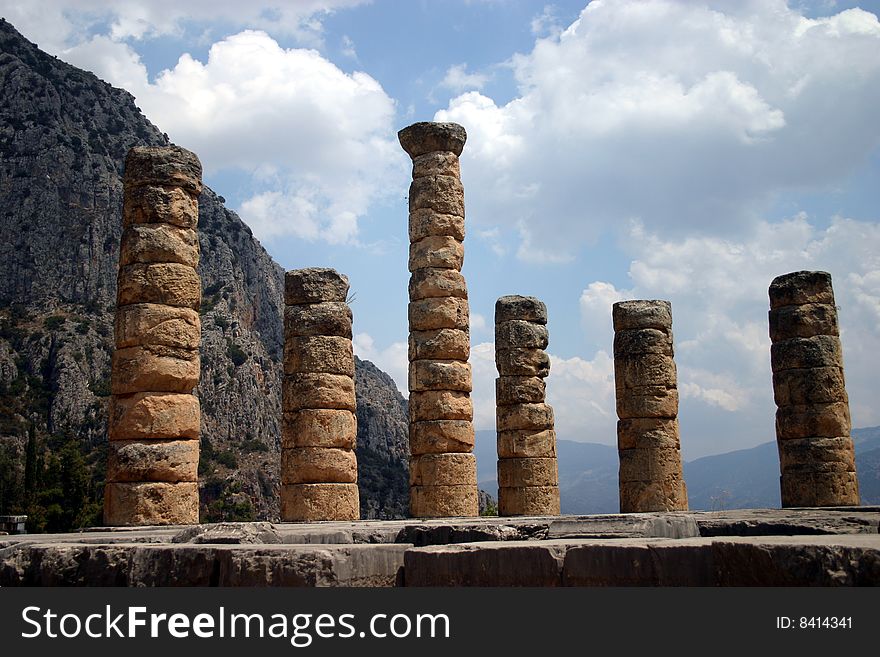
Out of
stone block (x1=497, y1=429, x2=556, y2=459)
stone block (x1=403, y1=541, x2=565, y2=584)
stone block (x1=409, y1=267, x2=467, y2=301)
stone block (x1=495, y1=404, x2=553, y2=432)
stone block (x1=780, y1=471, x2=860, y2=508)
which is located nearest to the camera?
stone block (x1=403, y1=541, x2=565, y2=584)

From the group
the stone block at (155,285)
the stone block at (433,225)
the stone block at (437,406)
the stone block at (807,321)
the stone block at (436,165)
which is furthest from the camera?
the stone block at (436,165)

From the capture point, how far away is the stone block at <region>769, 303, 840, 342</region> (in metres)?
18.3

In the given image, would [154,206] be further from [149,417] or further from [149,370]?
[149,417]

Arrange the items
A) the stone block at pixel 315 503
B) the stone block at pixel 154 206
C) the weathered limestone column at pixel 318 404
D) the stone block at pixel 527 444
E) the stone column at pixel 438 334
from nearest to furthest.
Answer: the stone block at pixel 154 206, the stone block at pixel 315 503, the weathered limestone column at pixel 318 404, the stone column at pixel 438 334, the stone block at pixel 527 444

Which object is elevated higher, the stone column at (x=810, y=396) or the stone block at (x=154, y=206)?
the stone block at (x=154, y=206)

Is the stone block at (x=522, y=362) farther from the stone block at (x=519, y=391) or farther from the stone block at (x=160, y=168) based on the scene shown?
the stone block at (x=160, y=168)

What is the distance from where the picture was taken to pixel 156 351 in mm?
14953

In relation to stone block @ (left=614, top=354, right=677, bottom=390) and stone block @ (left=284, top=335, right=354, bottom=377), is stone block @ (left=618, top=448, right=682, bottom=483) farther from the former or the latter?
stone block @ (left=284, top=335, right=354, bottom=377)

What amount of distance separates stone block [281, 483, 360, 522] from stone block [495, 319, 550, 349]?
5.18m

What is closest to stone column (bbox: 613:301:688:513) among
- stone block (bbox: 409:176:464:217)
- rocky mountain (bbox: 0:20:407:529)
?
stone block (bbox: 409:176:464:217)

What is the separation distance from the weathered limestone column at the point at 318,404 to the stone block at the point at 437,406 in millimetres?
1394

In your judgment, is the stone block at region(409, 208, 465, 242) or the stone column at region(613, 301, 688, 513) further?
the stone block at region(409, 208, 465, 242)

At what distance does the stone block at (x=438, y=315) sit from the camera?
60.5ft

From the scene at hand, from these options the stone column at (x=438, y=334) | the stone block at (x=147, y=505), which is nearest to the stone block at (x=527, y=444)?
the stone column at (x=438, y=334)
